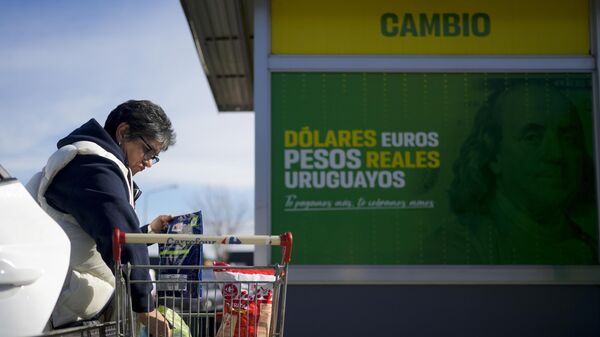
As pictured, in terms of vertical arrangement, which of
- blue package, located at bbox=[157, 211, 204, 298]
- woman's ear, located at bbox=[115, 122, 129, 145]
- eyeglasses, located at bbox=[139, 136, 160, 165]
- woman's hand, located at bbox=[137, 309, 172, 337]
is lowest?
woman's hand, located at bbox=[137, 309, 172, 337]

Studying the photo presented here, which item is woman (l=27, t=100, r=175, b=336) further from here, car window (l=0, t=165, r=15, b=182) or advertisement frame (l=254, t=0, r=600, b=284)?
advertisement frame (l=254, t=0, r=600, b=284)

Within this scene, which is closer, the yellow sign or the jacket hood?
the jacket hood

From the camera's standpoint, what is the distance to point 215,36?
10.2 m

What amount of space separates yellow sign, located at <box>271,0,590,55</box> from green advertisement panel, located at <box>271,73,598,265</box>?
251 millimetres

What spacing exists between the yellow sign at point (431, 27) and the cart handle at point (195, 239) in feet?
13.3

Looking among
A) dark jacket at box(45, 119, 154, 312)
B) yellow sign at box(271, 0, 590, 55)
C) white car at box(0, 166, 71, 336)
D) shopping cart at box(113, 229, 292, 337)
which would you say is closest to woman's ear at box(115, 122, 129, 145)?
dark jacket at box(45, 119, 154, 312)

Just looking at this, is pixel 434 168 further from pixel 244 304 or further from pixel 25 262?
pixel 25 262

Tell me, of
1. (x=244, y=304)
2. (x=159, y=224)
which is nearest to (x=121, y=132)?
(x=159, y=224)

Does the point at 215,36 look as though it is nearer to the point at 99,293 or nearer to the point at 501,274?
the point at 501,274

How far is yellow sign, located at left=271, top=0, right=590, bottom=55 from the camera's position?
682 cm

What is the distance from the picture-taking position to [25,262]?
252 centimetres

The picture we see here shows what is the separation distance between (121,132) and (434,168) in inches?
144

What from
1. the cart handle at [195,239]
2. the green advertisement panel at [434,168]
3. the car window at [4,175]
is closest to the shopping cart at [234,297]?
the cart handle at [195,239]

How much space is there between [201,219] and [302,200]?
300 centimetres
